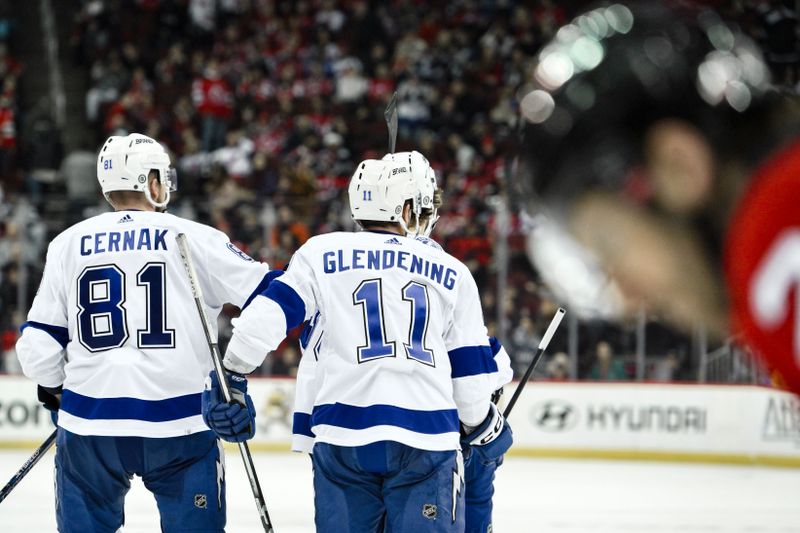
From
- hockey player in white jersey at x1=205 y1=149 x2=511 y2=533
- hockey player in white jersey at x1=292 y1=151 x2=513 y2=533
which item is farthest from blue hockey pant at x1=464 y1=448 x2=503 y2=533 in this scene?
hockey player in white jersey at x1=205 y1=149 x2=511 y2=533

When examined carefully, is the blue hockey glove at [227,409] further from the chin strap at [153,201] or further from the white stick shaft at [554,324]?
the white stick shaft at [554,324]

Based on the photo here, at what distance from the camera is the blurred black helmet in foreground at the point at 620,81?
3.04 ft

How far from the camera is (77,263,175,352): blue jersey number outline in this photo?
379 centimetres

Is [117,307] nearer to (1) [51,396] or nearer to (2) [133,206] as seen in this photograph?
(2) [133,206]

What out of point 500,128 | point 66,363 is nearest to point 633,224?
point 66,363

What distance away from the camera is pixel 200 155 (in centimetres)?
1361

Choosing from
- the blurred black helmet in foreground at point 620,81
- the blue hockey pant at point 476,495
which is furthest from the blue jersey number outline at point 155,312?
the blurred black helmet in foreground at point 620,81

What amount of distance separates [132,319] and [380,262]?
791 mm

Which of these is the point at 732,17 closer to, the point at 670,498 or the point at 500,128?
the point at 670,498

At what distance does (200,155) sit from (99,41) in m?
2.74

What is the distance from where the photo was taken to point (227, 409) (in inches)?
143

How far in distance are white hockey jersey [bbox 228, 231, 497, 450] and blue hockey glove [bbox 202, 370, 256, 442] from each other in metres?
0.12

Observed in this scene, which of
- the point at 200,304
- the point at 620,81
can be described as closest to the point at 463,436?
the point at 200,304

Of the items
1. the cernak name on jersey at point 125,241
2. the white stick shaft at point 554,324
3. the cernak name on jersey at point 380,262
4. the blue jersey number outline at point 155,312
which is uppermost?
the cernak name on jersey at point 125,241
